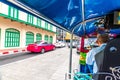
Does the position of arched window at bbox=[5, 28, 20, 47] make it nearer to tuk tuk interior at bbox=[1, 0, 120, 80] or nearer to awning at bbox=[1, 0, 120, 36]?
tuk tuk interior at bbox=[1, 0, 120, 80]

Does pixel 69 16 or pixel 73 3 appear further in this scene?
pixel 69 16

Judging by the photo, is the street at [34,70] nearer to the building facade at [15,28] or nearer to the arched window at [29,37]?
the building facade at [15,28]

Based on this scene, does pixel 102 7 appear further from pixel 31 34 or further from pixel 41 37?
pixel 41 37

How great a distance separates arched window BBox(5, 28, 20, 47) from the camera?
23.8m

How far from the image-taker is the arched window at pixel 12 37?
78.2 ft

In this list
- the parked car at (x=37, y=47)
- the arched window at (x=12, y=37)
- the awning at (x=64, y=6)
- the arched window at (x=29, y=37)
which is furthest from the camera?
the arched window at (x=29, y=37)

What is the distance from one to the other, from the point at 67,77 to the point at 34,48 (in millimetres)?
19376

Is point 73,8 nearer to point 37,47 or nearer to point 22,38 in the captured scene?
point 37,47

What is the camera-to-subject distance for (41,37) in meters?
37.4

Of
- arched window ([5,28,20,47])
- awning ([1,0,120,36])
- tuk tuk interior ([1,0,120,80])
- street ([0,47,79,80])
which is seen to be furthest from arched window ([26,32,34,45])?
awning ([1,0,120,36])

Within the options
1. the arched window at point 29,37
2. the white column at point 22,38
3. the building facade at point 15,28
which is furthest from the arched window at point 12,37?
the arched window at point 29,37

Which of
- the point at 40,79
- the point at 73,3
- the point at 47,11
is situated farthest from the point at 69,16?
the point at 40,79

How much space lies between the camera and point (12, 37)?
82.4 ft

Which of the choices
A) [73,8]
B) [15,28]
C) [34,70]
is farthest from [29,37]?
[73,8]
